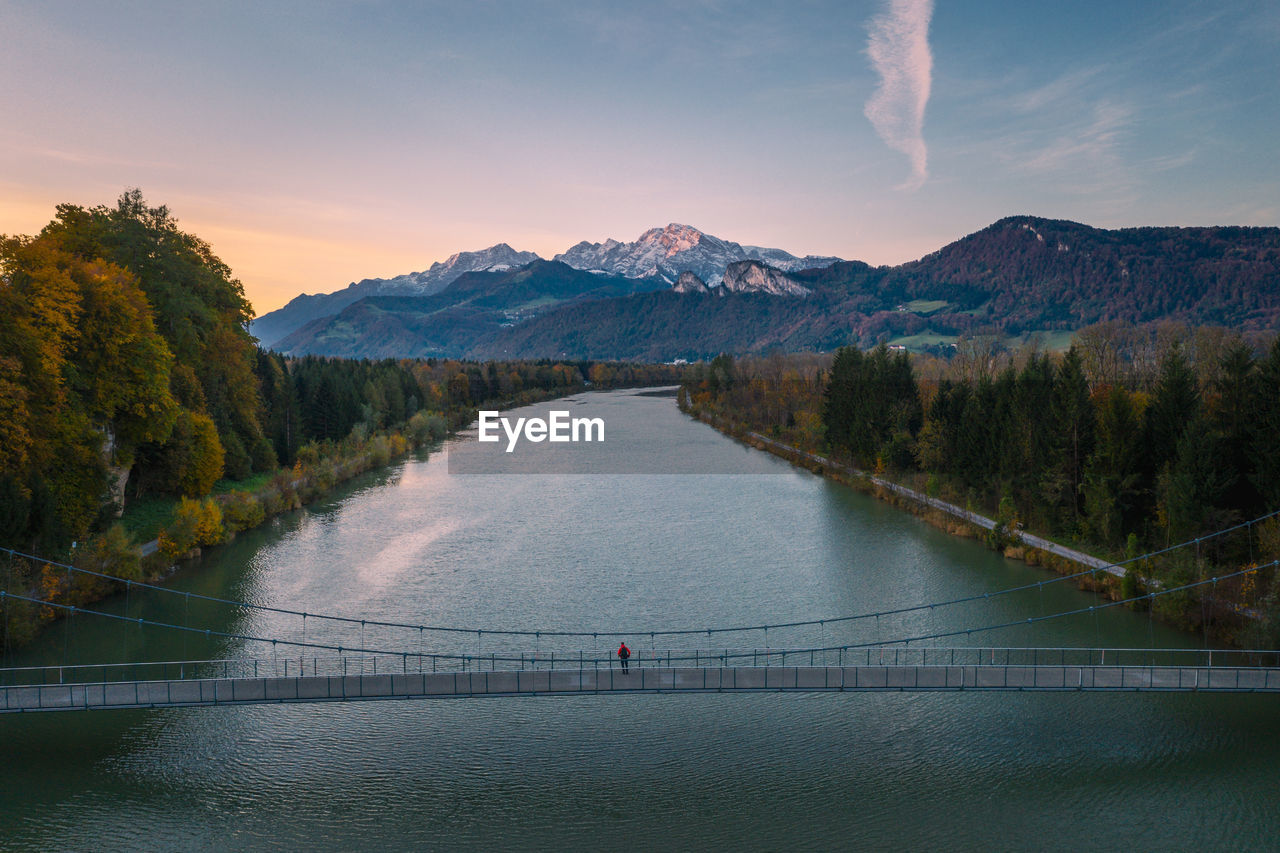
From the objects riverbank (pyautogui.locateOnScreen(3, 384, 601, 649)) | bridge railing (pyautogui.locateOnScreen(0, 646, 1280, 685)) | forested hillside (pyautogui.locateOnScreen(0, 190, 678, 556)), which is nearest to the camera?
bridge railing (pyautogui.locateOnScreen(0, 646, 1280, 685))

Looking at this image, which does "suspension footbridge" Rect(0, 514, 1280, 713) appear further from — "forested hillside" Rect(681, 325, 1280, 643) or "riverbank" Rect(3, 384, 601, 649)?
"forested hillside" Rect(681, 325, 1280, 643)

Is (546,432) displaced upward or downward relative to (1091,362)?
downward

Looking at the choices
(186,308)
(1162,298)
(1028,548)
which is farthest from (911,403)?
(1162,298)

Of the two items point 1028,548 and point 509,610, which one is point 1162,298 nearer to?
point 1028,548

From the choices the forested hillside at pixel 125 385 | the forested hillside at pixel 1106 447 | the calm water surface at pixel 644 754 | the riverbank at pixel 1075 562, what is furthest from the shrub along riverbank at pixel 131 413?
the forested hillside at pixel 1106 447

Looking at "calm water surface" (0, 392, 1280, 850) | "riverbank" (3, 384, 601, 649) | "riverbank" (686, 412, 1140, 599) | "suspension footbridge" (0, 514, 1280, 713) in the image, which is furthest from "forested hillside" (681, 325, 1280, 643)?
"riverbank" (3, 384, 601, 649)
